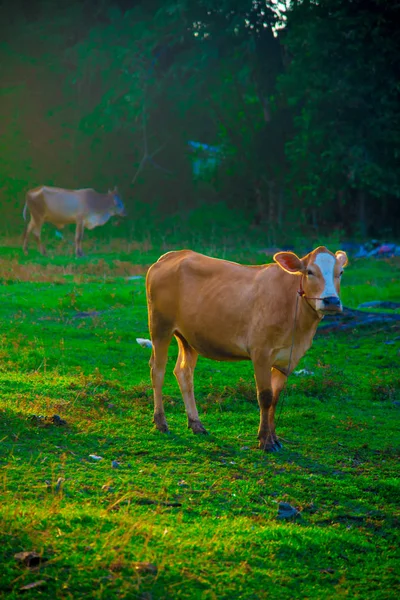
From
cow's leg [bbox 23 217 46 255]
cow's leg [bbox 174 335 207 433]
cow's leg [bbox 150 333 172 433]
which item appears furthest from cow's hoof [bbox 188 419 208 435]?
cow's leg [bbox 23 217 46 255]

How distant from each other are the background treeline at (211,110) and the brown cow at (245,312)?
18289 millimetres

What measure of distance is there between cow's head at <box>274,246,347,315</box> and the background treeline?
18716 mm

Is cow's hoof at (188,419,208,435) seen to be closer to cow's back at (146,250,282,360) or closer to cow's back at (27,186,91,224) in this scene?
cow's back at (146,250,282,360)

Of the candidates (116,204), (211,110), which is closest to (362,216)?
(211,110)

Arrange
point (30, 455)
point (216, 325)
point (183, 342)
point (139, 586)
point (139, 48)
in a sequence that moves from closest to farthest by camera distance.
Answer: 1. point (139, 586)
2. point (30, 455)
3. point (216, 325)
4. point (183, 342)
5. point (139, 48)

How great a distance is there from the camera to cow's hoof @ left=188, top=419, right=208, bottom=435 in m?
7.96

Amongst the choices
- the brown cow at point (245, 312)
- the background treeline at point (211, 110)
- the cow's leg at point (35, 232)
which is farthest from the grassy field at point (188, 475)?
the background treeline at point (211, 110)

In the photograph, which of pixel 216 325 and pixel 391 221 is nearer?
pixel 216 325

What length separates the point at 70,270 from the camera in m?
19.2

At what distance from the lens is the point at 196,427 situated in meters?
7.98

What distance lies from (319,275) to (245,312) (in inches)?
33.4

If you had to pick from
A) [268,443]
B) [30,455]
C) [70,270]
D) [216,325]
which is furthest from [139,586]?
[70,270]

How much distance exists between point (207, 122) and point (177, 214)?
13.3ft

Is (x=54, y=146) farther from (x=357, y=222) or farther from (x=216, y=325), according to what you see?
(x=216, y=325)
